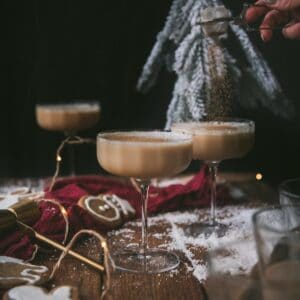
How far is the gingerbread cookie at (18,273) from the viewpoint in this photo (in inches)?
38.4

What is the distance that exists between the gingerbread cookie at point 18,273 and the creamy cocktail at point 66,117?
96cm

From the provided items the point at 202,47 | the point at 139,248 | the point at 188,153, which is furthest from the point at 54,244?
the point at 202,47

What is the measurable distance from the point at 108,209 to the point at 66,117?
0.67 meters

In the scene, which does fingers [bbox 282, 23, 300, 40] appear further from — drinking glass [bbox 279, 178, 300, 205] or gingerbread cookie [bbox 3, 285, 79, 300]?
gingerbread cookie [bbox 3, 285, 79, 300]

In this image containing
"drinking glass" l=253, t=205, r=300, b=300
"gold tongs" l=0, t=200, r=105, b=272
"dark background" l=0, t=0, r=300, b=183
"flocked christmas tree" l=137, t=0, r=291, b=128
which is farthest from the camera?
"dark background" l=0, t=0, r=300, b=183

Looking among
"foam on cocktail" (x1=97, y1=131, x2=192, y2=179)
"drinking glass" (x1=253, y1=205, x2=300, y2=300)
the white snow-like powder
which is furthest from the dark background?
"drinking glass" (x1=253, y1=205, x2=300, y2=300)

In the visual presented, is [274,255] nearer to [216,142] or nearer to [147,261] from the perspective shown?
[147,261]

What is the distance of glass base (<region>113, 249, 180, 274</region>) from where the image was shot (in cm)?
113

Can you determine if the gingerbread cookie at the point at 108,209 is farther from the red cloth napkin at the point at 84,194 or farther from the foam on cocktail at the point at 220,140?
the foam on cocktail at the point at 220,140

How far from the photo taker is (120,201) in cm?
150

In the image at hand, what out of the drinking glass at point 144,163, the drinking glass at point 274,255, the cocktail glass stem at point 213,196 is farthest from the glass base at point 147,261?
the drinking glass at point 274,255

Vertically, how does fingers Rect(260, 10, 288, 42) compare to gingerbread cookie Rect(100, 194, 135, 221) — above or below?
above

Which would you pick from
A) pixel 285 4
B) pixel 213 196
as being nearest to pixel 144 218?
pixel 213 196

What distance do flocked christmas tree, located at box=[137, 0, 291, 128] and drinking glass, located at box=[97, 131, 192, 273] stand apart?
0.64 metres
